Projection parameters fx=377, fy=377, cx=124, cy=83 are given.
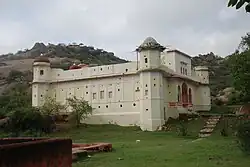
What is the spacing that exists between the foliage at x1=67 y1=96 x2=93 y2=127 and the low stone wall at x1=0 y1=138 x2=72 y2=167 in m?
35.2

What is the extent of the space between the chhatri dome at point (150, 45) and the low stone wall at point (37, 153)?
33956 mm

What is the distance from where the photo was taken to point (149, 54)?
1593 inches

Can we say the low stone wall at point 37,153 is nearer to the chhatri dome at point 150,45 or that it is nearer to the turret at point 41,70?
the chhatri dome at point 150,45

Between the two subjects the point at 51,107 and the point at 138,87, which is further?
the point at 51,107

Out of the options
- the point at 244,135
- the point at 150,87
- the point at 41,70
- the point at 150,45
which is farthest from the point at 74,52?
the point at 244,135

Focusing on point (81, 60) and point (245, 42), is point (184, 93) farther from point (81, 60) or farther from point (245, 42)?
point (81, 60)

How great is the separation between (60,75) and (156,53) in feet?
46.0

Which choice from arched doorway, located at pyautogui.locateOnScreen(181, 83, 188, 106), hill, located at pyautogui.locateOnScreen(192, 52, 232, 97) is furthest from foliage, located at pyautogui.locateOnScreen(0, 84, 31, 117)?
hill, located at pyautogui.locateOnScreen(192, 52, 232, 97)

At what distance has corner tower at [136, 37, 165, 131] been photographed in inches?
1566

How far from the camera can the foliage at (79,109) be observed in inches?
1660

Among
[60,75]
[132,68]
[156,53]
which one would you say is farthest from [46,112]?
[156,53]

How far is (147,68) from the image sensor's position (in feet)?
133

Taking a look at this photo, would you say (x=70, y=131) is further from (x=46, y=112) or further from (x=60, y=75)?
(x=60, y=75)

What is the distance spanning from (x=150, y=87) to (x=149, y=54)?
354 cm
